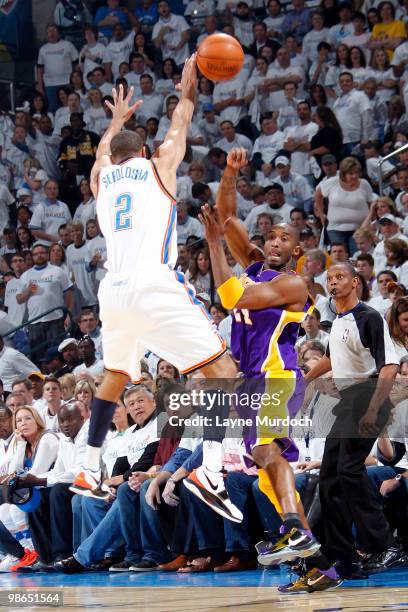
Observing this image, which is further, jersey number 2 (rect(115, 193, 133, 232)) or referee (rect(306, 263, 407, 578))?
referee (rect(306, 263, 407, 578))

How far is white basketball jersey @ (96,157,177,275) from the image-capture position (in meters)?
5.98

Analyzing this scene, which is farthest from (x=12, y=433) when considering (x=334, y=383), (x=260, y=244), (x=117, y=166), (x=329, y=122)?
(x=329, y=122)

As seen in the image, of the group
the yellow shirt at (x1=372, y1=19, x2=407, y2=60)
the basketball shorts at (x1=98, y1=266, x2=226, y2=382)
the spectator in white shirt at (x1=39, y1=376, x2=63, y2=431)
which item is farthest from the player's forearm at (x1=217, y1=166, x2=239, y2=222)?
the yellow shirt at (x1=372, y1=19, x2=407, y2=60)

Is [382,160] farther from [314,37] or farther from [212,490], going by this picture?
[212,490]

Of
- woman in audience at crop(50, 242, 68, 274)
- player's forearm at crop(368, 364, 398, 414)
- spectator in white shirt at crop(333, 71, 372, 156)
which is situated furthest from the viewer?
spectator in white shirt at crop(333, 71, 372, 156)

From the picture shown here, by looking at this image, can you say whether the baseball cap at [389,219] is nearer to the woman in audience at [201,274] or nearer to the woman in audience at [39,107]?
the woman in audience at [201,274]

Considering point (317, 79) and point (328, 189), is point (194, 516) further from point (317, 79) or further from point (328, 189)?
point (317, 79)

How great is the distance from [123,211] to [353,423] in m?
2.19

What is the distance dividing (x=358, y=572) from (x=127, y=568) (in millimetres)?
2231

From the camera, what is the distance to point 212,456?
6.29 metres

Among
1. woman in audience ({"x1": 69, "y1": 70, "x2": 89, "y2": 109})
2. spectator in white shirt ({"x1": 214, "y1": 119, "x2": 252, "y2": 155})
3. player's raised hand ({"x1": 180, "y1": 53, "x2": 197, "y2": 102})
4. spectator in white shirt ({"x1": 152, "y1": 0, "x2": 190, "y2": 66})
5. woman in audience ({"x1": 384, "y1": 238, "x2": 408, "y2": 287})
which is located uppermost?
spectator in white shirt ({"x1": 152, "y1": 0, "x2": 190, "y2": 66})

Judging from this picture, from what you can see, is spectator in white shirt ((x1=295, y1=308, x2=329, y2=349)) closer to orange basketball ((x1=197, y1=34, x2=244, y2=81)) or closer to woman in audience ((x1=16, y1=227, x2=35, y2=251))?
orange basketball ((x1=197, y1=34, x2=244, y2=81))

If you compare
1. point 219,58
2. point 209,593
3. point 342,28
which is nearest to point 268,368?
point 209,593

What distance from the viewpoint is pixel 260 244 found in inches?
433
